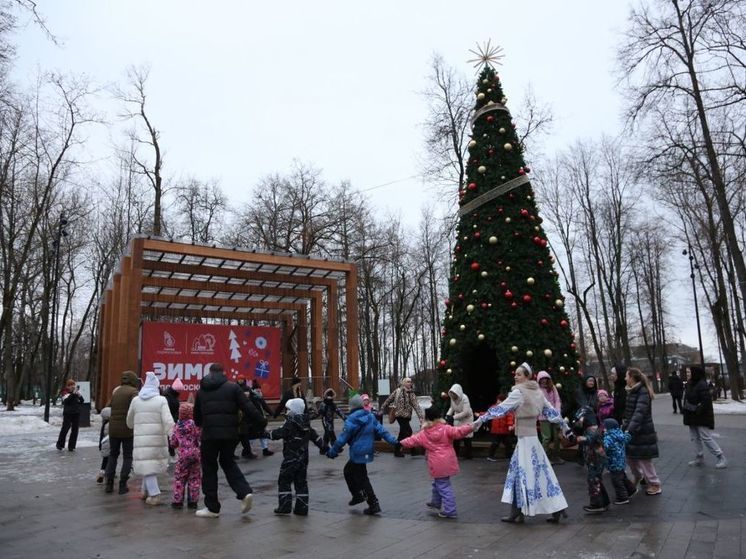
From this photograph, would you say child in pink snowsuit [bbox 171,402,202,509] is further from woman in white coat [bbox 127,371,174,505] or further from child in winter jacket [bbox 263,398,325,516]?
child in winter jacket [bbox 263,398,325,516]

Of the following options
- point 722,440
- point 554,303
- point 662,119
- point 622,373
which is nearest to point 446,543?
point 622,373

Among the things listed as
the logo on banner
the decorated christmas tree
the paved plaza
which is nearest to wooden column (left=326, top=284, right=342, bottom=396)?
the logo on banner

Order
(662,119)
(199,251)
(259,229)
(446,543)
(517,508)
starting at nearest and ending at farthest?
(446,543) → (517,508) → (662,119) → (199,251) → (259,229)

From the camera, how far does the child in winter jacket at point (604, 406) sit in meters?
9.55

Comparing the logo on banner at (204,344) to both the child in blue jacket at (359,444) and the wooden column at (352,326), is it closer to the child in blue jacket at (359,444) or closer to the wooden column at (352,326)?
the wooden column at (352,326)

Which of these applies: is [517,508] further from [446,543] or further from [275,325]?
[275,325]

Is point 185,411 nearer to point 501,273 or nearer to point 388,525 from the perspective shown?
point 388,525

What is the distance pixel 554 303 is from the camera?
1176 centimetres

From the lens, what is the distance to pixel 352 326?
2617 centimetres

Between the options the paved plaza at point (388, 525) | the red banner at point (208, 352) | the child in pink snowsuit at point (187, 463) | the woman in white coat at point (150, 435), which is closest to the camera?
the paved plaza at point (388, 525)

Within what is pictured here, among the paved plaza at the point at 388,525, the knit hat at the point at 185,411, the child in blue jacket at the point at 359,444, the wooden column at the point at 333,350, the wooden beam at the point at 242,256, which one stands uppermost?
the wooden beam at the point at 242,256

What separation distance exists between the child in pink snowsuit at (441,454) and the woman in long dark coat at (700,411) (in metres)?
4.55

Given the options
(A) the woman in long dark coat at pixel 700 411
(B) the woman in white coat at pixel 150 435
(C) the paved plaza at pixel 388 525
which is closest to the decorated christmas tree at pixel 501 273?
(A) the woman in long dark coat at pixel 700 411

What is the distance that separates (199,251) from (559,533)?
60.1ft
